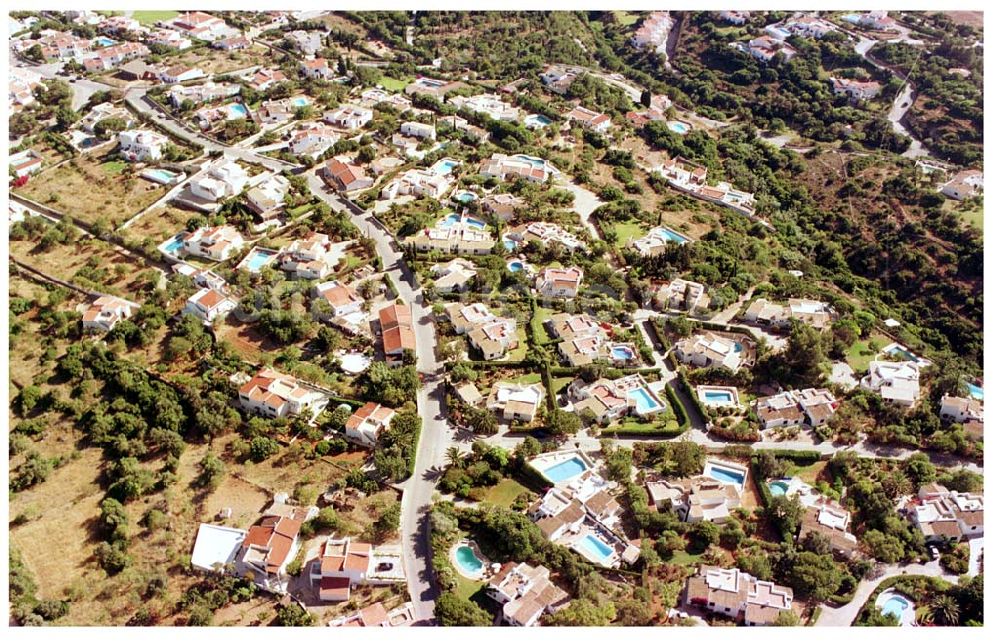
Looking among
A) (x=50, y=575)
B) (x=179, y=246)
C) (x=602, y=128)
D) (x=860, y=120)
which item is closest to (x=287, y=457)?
(x=50, y=575)

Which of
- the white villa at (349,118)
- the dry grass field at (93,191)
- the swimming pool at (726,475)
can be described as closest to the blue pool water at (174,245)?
the dry grass field at (93,191)

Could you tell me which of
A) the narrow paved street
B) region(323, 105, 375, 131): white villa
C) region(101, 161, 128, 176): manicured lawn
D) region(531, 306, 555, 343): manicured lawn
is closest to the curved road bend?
region(531, 306, 555, 343): manicured lawn

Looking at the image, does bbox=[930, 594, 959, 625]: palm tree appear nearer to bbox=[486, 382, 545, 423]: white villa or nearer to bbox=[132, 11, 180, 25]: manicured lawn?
bbox=[486, 382, 545, 423]: white villa

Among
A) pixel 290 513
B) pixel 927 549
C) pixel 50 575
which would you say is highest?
pixel 927 549

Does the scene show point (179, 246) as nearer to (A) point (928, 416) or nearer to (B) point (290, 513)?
(B) point (290, 513)

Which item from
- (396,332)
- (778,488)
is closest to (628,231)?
(396,332)

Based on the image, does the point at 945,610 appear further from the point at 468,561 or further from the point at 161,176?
the point at 161,176

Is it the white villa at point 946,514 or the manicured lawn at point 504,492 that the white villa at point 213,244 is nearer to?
the manicured lawn at point 504,492
